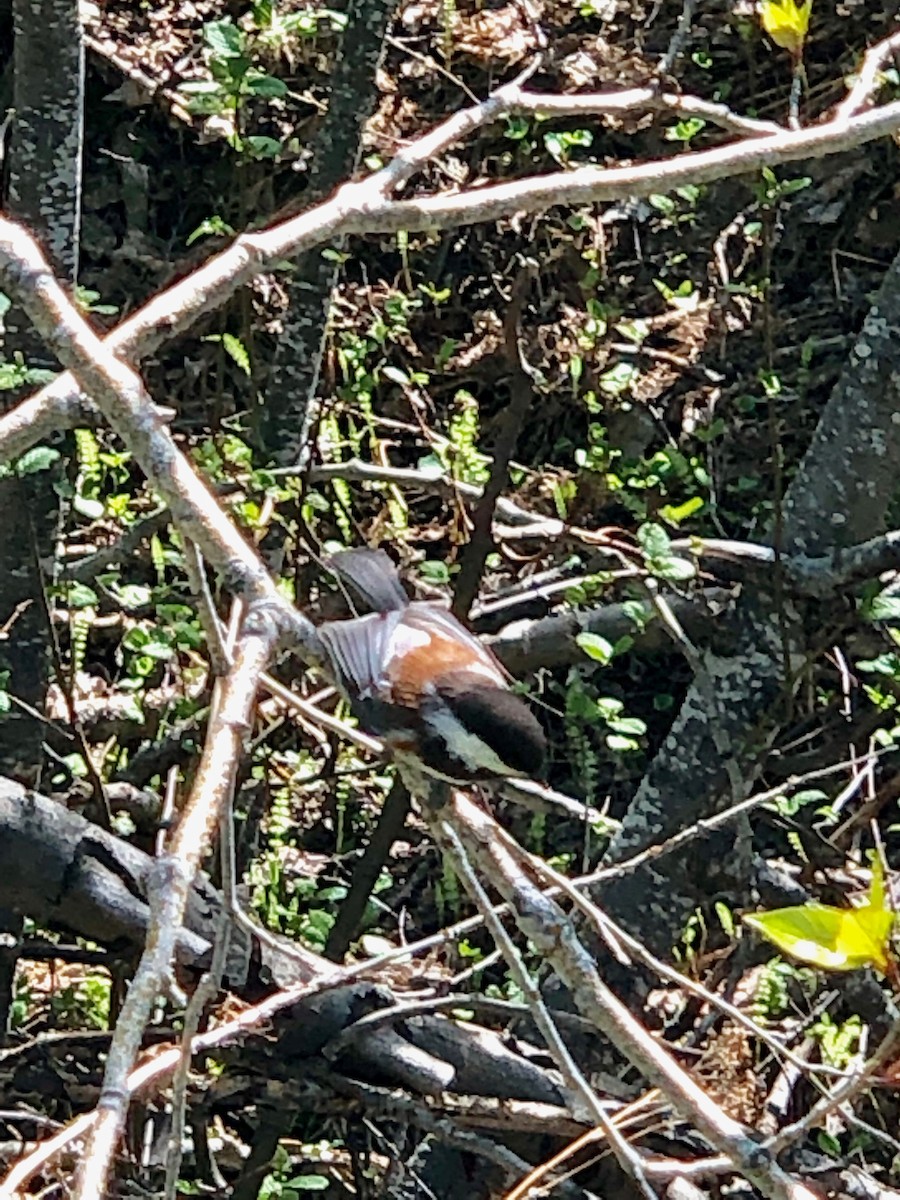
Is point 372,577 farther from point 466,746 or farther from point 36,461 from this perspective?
point 36,461

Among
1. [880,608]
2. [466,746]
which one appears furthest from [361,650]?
[880,608]

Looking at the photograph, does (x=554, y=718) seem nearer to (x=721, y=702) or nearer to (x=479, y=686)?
(x=721, y=702)

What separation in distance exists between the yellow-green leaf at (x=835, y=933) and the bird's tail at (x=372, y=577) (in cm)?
117

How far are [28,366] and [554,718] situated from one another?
1679 millimetres

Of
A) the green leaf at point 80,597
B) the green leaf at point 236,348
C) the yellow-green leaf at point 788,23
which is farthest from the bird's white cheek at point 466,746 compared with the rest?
the green leaf at point 236,348

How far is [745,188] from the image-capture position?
4496 mm

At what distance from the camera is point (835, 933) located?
1283mm

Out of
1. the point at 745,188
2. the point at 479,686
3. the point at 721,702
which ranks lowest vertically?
the point at 721,702

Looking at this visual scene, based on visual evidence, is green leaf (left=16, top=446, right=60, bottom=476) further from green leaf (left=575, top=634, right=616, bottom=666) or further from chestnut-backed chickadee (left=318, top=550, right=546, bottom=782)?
green leaf (left=575, top=634, right=616, bottom=666)

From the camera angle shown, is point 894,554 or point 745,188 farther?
point 745,188

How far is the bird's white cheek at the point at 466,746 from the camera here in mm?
2135

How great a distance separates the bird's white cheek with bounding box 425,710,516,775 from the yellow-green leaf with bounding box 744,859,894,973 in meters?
0.87

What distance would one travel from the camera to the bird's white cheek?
2.13 meters

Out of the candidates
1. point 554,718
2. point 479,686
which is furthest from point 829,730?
point 479,686
